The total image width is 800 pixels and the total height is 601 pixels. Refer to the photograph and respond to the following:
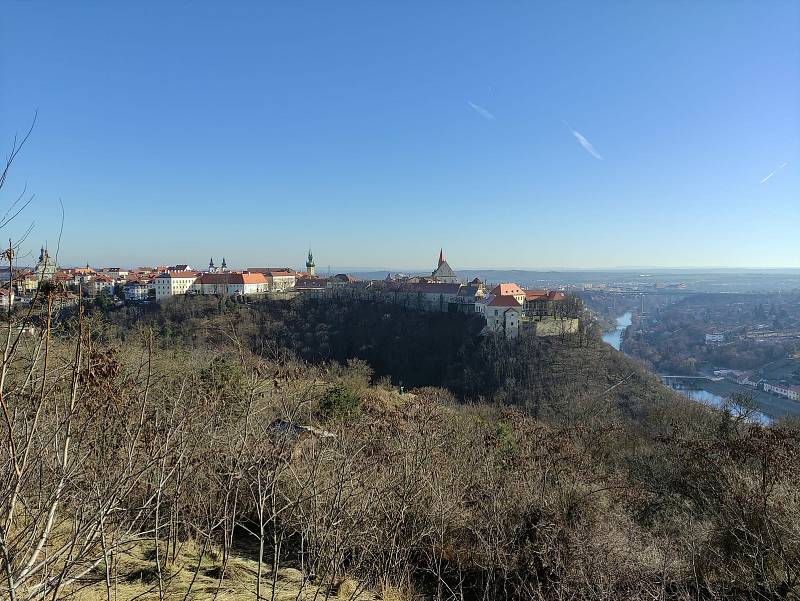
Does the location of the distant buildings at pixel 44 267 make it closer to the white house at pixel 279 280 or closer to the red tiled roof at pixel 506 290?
the red tiled roof at pixel 506 290

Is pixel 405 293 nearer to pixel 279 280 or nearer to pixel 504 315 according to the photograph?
pixel 504 315

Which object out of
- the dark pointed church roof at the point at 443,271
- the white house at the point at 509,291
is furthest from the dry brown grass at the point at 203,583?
the dark pointed church roof at the point at 443,271

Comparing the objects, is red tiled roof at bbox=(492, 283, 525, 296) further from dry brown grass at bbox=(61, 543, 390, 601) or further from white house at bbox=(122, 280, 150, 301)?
white house at bbox=(122, 280, 150, 301)

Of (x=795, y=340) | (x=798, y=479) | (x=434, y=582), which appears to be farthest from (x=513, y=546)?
(x=795, y=340)

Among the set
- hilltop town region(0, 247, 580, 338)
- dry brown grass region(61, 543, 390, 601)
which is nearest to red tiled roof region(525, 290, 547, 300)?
hilltop town region(0, 247, 580, 338)

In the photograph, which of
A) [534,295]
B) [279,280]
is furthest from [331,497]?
[279,280]

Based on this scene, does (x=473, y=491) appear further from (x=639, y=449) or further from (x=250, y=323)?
(x=250, y=323)
